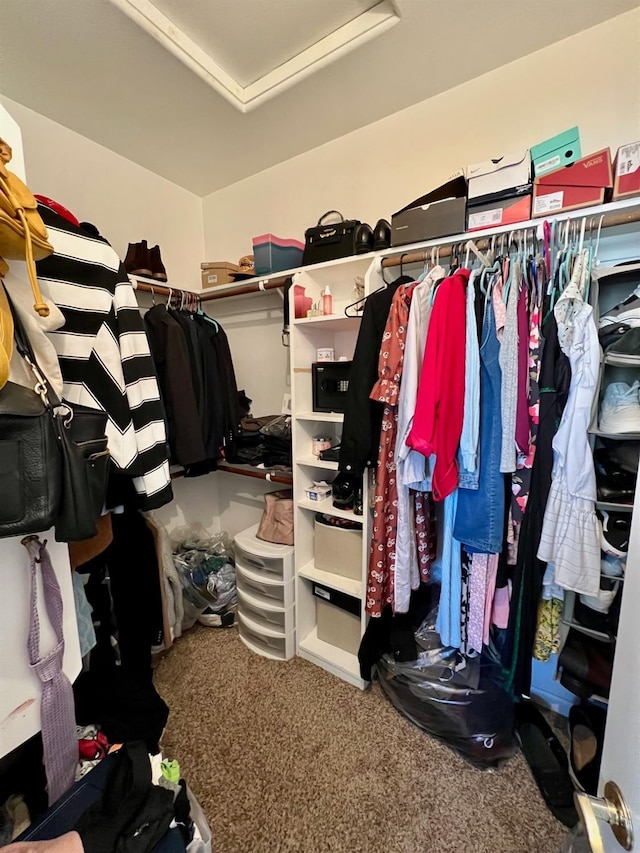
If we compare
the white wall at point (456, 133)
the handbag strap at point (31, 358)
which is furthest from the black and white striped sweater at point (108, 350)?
the white wall at point (456, 133)

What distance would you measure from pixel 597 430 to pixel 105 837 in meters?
1.50

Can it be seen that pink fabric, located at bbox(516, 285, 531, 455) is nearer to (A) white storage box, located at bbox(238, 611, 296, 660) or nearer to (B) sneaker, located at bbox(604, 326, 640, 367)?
(B) sneaker, located at bbox(604, 326, 640, 367)

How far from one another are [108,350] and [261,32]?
54.7 inches

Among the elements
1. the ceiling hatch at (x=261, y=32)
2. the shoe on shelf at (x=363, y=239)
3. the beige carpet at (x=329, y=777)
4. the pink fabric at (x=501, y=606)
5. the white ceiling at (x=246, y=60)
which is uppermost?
the ceiling hatch at (x=261, y=32)

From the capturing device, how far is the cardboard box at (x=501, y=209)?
1.15 metres

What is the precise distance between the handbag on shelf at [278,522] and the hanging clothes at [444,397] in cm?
86

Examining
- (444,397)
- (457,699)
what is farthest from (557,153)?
(457,699)

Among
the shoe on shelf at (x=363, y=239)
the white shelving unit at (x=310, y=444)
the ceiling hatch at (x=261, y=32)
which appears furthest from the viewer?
the white shelving unit at (x=310, y=444)

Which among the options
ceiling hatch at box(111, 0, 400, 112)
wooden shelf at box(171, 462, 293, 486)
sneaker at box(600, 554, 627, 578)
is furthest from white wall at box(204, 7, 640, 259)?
sneaker at box(600, 554, 627, 578)

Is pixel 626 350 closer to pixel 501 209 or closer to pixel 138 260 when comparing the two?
pixel 501 209

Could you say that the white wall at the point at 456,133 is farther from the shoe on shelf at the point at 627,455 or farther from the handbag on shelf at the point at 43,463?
the handbag on shelf at the point at 43,463

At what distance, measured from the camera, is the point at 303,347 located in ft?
5.44

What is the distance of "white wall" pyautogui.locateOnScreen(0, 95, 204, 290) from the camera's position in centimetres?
160

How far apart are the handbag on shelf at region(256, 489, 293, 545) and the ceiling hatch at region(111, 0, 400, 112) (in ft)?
6.15
